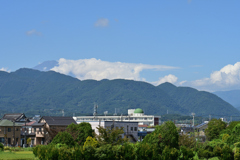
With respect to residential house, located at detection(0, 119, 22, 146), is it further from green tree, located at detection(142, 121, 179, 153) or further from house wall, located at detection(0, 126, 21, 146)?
green tree, located at detection(142, 121, 179, 153)

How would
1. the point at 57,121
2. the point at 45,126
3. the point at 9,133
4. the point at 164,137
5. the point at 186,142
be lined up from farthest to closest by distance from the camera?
1. the point at 57,121
2. the point at 9,133
3. the point at 45,126
4. the point at 186,142
5. the point at 164,137

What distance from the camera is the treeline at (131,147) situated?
162ft

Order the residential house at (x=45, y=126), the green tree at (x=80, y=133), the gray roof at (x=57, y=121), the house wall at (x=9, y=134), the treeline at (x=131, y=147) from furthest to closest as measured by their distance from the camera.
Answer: the gray roof at (x=57, y=121) < the residential house at (x=45, y=126) < the house wall at (x=9, y=134) < the green tree at (x=80, y=133) < the treeline at (x=131, y=147)

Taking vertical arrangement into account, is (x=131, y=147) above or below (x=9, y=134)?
below

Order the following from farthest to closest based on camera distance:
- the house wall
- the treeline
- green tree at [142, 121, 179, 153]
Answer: the house wall, green tree at [142, 121, 179, 153], the treeline

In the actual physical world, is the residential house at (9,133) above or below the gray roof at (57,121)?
below

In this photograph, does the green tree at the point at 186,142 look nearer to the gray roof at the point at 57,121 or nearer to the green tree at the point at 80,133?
the green tree at the point at 80,133

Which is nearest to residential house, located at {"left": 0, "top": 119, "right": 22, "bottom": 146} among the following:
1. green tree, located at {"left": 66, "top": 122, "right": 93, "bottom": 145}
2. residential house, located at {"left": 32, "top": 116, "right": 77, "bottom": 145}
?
→ residential house, located at {"left": 32, "top": 116, "right": 77, "bottom": 145}

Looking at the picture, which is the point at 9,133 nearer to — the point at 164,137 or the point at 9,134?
the point at 9,134

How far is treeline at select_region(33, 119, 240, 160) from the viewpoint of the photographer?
4938 centimetres

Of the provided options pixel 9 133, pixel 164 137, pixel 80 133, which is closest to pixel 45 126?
pixel 9 133

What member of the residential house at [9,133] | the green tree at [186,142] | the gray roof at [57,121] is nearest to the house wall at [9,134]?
the residential house at [9,133]

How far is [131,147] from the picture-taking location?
52.4 meters

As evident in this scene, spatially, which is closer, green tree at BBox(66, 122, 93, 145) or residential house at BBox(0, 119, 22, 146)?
green tree at BBox(66, 122, 93, 145)
